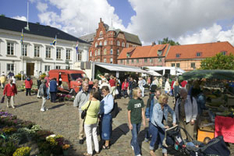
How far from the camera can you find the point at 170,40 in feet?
198

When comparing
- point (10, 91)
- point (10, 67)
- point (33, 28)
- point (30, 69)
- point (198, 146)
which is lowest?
point (198, 146)

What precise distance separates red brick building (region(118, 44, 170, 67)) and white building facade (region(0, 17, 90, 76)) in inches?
787

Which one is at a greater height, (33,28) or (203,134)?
(33,28)

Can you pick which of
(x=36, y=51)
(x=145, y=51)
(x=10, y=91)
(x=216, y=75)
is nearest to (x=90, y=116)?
(x=216, y=75)

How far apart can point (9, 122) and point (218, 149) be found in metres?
6.22

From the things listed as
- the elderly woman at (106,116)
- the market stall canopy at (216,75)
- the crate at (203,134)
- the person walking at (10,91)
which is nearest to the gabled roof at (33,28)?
the person walking at (10,91)

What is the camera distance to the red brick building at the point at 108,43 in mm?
56888

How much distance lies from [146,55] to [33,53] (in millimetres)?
32202

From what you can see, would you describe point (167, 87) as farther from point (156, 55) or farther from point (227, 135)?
point (156, 55)

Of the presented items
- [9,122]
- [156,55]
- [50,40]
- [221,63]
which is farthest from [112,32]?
[9,122]

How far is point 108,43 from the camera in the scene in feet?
189

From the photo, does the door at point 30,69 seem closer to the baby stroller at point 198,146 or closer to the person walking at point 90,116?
the person walking at point 90,116

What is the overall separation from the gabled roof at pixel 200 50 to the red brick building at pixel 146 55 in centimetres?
209

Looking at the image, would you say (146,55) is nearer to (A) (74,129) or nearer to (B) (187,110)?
(A) (74,129)
